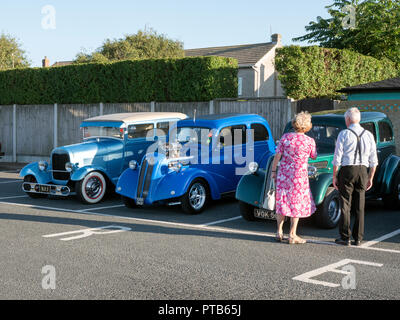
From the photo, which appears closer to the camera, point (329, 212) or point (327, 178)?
point (327, 178)

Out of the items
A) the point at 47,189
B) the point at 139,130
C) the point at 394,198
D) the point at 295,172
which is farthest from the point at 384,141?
Answer: the point at 47,189

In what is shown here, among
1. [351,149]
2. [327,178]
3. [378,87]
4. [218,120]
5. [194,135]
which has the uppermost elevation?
[378,87]

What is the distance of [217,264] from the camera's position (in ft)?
20.4

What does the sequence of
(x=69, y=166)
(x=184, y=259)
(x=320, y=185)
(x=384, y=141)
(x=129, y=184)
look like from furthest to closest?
(x=69, y=166) < (x=129, y=184) < (x=384, y=141) < (x=320, y=185) < (x=184, y=259)

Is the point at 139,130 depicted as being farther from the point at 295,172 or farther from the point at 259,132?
the point at 295,172

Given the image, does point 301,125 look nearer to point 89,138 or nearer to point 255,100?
point 89,138

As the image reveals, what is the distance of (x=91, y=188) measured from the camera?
37.7 feet

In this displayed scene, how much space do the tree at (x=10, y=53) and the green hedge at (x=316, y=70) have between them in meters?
33.7

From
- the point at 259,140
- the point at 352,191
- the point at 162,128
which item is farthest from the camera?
the point at 162,128

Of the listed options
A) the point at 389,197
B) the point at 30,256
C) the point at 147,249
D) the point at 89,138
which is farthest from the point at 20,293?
the point at 89,138

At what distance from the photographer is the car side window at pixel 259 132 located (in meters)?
11.3

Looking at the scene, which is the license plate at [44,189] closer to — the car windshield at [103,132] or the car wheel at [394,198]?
the car windshield at [103,132]

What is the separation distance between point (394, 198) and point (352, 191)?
129 inches
